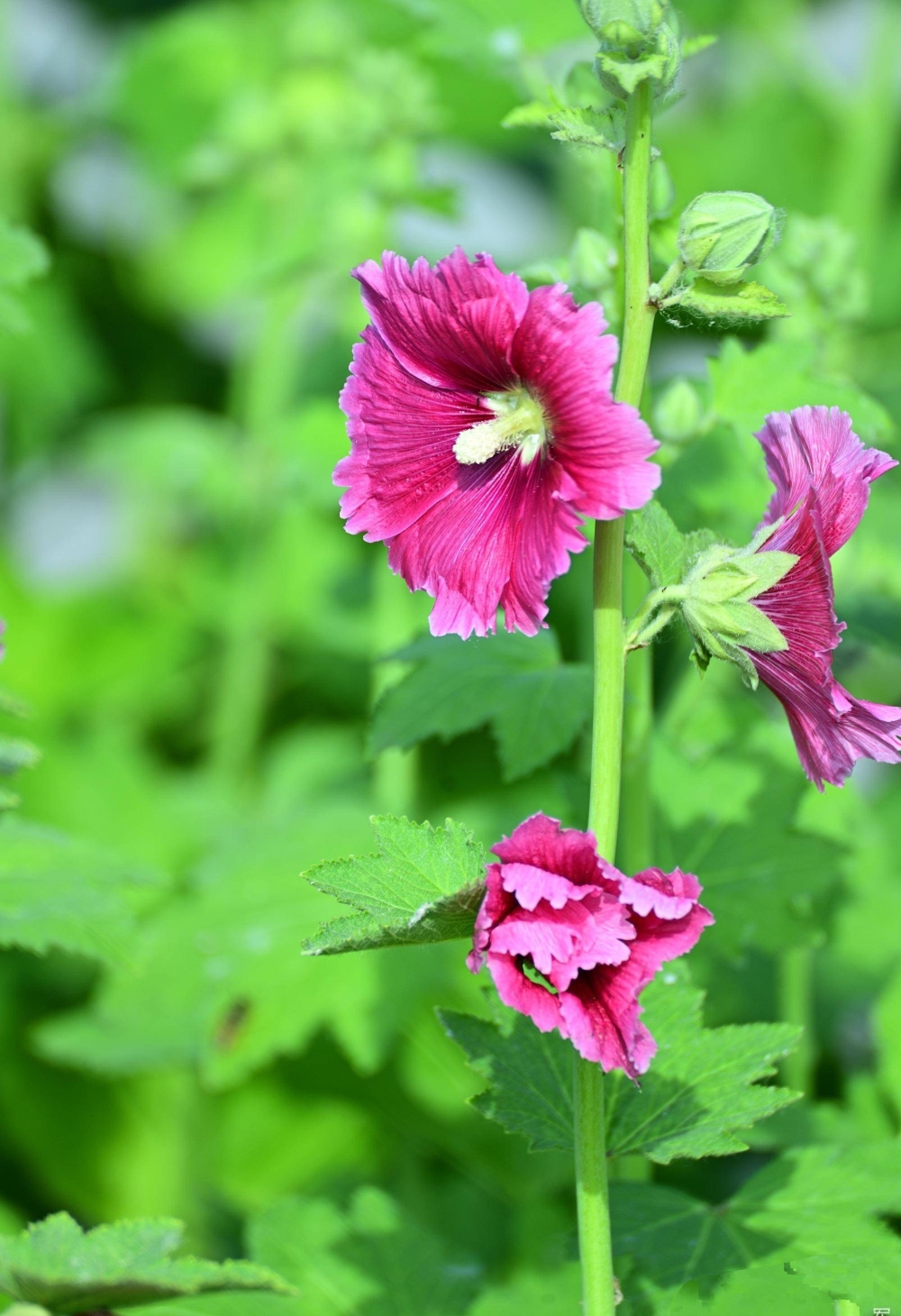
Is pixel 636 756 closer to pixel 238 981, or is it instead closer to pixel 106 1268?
pixel 106 1268

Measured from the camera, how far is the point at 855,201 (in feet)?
8.11

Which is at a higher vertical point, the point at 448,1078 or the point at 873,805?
the point at 873,805

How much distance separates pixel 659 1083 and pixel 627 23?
55 cm

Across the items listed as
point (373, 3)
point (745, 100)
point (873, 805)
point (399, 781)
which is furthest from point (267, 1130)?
point (745, 100)

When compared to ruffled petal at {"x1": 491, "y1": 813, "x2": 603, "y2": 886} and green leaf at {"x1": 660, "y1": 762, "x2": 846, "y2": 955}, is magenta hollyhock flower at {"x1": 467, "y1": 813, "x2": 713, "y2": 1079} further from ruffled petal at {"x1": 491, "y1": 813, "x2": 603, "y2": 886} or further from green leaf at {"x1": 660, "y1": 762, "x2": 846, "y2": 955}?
green leaf at {"x1": 660, "y1": 762, "x2": 846, "y2": 955}

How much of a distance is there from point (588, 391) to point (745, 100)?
7.71ft

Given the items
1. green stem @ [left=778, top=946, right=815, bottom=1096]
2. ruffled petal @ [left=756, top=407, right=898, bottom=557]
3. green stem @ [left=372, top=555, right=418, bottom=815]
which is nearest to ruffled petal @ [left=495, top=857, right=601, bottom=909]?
ruffled petal @ [left=756, top=407, right=898, bottom=557]

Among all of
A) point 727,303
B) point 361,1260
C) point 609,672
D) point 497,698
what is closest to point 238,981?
point 361,1260

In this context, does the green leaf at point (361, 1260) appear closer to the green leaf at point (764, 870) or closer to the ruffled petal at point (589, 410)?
the green leaf at point (764, 870)

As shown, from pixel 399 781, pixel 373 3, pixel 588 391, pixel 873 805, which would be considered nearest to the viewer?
pixel 588 391

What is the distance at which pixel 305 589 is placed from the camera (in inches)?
89.5

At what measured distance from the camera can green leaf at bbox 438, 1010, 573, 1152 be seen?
30.1 inches

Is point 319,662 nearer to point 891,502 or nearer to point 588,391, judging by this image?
point 891,502

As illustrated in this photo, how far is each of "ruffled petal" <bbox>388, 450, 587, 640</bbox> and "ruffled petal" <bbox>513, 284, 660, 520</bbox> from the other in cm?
2
